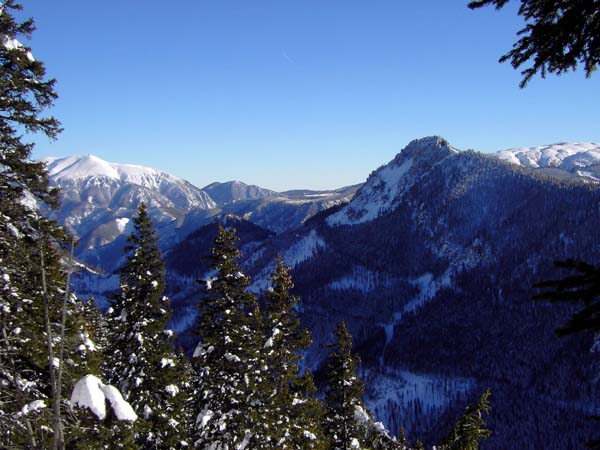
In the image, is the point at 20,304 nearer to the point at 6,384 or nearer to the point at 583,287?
the point at 6,384

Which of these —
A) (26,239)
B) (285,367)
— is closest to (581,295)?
(26,239)

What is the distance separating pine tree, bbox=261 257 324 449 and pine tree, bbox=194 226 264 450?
1130mm

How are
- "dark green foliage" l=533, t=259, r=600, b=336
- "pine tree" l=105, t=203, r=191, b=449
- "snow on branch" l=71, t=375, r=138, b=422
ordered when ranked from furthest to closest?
"pine tree" l=105, t=203, r=191, b=449, "snow on branch" l=71, t=375, r=138, b=422, "dark green foliage" l=533, t=259, r=600, b=336

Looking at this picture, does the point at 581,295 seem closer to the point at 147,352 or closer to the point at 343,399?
the point at 147,352

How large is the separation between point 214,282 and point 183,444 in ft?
26.5

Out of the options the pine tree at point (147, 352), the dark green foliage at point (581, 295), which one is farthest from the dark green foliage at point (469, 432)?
the dark green foliage at point (581, 295)

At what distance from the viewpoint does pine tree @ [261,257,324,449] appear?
23.8m

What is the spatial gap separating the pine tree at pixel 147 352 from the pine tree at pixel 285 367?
4.83m

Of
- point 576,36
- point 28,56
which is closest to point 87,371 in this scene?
point 28,56

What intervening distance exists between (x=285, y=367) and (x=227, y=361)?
359cm

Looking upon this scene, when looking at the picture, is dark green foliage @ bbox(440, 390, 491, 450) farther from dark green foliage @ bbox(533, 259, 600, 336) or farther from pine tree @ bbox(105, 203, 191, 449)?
dark green foliage @ bbox(533, 259, 600, 336)

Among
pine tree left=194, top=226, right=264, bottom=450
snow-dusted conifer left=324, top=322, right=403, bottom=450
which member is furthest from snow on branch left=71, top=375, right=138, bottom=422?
snow-dusted conifer left=324, top=322, right=403, bottom=450

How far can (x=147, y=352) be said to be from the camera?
21.1 metres

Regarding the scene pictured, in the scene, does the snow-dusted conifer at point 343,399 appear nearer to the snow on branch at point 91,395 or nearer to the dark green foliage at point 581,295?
the snow on branch at point 91,395
